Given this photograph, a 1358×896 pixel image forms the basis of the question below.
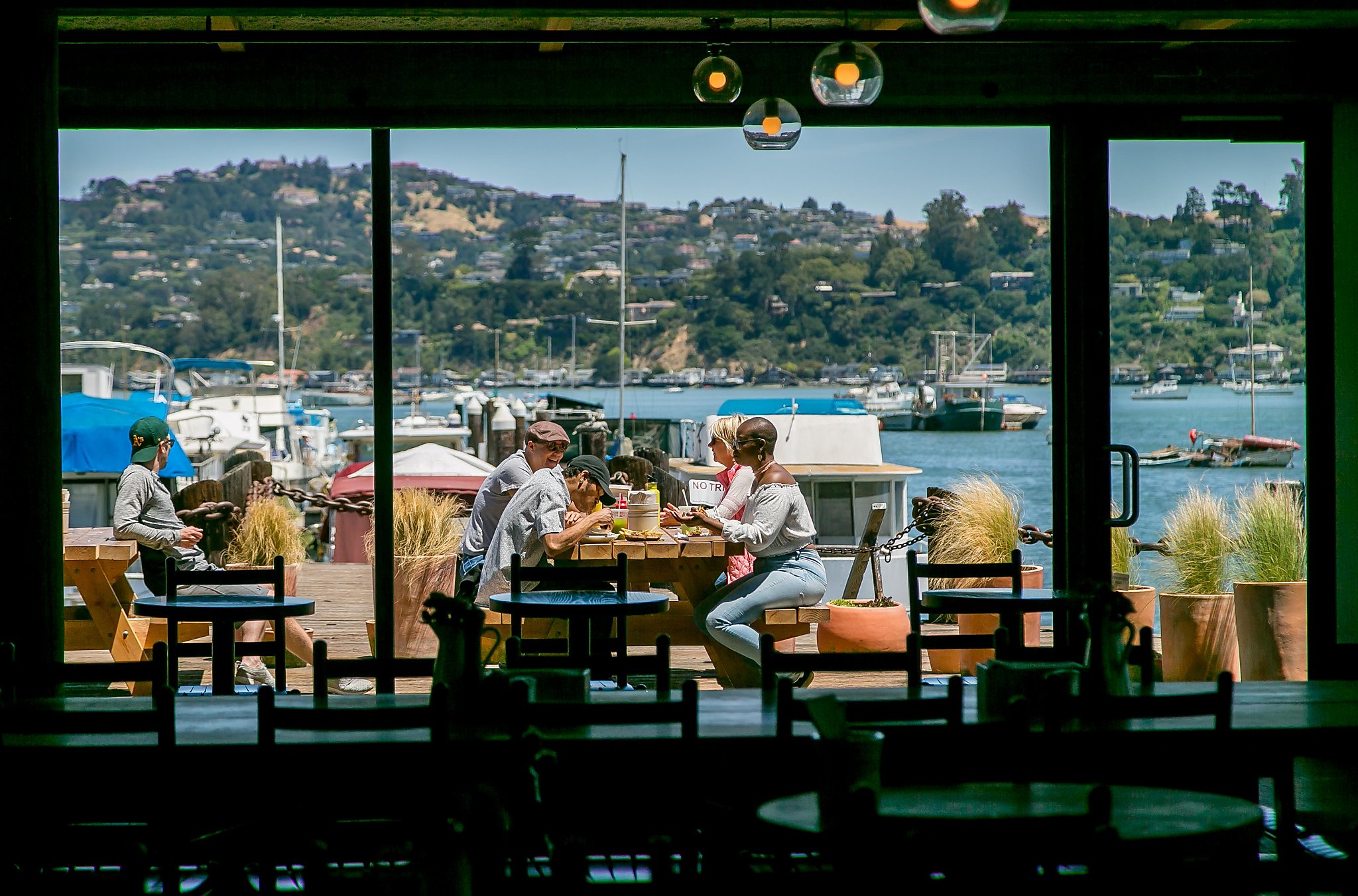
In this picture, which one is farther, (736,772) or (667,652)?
(667,652)

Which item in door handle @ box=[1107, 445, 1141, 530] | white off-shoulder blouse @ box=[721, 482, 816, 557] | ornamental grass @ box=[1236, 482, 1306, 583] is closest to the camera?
door handle @ box=[1107, 445, 1141, 530]

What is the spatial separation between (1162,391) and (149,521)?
4.19 m

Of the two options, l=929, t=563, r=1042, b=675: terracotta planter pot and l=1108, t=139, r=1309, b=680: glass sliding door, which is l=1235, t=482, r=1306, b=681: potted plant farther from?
l=929, t=563, r=1042, b=675: terracotta planter pot

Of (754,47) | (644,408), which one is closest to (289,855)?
(754,47)

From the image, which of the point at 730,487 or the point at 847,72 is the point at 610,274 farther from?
the point at 847,72

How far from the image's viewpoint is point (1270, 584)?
5.94 metres

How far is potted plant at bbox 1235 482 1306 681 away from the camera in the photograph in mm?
5879

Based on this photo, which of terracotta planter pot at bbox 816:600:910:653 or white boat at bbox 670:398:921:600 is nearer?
terracotta planter pot at bbox 816:600:910:653

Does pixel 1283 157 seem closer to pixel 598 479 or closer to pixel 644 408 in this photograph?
pixel 598 479

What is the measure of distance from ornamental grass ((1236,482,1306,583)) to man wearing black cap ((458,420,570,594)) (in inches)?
117

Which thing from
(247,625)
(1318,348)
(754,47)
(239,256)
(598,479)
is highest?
(754,47)

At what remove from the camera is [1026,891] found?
6.28ft

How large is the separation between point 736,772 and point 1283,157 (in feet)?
13.3

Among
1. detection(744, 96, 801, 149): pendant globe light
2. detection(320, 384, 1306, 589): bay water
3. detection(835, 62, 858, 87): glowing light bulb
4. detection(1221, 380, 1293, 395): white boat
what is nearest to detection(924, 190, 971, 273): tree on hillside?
detection(320, 384, 1306, 589): bay water
